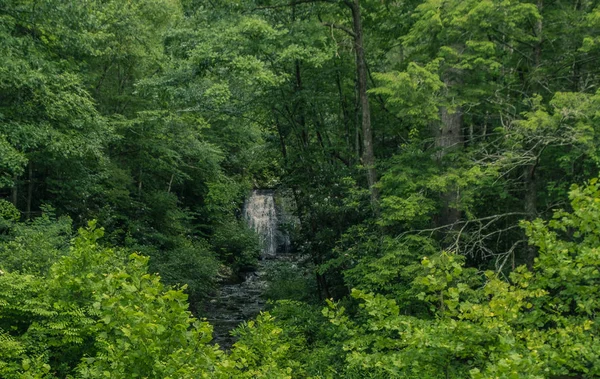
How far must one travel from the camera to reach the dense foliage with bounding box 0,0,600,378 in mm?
4203

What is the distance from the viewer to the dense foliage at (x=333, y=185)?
4203mm

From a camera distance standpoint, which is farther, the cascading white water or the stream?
the cascading white water

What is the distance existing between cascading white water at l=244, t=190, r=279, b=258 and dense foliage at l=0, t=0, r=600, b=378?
671 cm

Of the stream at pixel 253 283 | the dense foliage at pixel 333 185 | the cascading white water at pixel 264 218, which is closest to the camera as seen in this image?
the dense foliage at pixel 333 185

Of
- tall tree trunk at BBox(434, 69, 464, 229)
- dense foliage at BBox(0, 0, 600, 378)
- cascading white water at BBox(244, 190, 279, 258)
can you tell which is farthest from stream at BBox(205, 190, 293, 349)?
tall tree trunk at BBox(434, 69, 464, 229)

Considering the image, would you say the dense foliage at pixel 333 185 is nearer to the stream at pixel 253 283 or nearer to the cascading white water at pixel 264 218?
the stream at pixel 253 283

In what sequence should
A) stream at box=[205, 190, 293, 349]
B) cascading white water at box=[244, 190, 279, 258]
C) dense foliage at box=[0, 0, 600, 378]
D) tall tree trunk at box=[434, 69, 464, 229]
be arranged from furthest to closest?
1. cascading white water at box=[244, 190, 279, 258]
2. stream at box=[205, 190, 293, 349]
3. tall tree trunk at box=[434, 69, 464, 229]
4. dense foliage at box=[0, 0, 600, 378]

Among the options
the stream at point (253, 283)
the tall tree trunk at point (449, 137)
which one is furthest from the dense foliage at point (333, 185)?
the stream at point (253, 283)

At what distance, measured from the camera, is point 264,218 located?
78.5ft

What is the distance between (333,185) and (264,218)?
42.5 ft

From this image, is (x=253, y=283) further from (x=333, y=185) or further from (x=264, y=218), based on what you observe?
(x=333, y=185)

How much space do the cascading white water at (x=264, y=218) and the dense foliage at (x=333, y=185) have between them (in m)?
6.71

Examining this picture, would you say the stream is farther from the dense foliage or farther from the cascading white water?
the dense foliage

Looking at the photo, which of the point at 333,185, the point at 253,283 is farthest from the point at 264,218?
the point at 333,185
